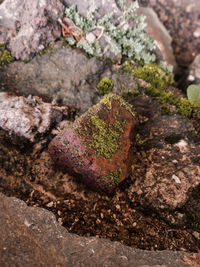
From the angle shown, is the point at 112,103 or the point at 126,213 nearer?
the point at 126,213

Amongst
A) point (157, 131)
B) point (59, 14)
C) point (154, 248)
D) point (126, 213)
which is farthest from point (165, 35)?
point (154, 248)

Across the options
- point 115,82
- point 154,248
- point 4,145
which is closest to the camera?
point 154,248

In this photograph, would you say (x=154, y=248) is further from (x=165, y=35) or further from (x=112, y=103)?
(x=165, y=35)

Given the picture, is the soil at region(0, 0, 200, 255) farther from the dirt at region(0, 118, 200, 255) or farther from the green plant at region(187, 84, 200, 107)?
the green plant at region(187, 84, 200, 107)

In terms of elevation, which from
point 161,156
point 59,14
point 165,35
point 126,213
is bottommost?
point 126,213

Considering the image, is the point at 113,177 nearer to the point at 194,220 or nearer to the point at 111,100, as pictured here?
the point at 111,100

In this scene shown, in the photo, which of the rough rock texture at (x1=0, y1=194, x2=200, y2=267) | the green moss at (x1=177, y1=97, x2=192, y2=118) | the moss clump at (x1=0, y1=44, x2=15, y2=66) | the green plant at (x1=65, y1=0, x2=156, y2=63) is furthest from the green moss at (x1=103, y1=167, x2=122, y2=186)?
the moss clump at (x1=0, y1=44, x2=15, y2=66)

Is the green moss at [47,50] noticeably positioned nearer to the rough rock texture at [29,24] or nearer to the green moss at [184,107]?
the rough rock texture at [29,24]
